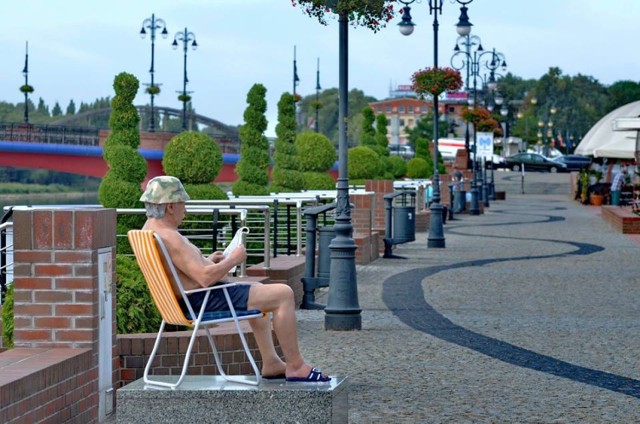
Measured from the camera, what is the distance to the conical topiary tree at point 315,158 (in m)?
37.9

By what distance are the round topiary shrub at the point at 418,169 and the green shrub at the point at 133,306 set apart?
5438cm

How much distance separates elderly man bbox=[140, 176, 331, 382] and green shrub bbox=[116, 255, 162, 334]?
6.97ft

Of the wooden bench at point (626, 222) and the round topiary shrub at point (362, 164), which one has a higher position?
the round topiary shrub at point (362, 164)

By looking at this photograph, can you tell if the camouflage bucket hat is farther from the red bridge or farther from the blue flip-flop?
the red bridge

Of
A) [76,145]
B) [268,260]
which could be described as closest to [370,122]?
[76,145]

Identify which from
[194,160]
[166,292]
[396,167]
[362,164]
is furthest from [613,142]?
[166,292]

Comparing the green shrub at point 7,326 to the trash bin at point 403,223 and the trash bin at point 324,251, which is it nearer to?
the trash bin at point 324,251

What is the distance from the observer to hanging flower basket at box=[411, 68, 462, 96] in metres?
32.6

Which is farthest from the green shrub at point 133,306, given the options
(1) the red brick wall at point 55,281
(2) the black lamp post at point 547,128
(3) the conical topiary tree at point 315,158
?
(2) the black lamp post at point 547,128

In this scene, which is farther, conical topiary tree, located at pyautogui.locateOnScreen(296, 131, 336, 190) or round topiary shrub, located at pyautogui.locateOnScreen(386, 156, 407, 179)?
round topiary shrub, located at pyautogui.locateOnScreen(386, 156, 407, 179)

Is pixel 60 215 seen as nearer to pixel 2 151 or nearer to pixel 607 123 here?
pixel 607 123

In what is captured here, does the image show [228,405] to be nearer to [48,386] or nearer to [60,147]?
[48,386]

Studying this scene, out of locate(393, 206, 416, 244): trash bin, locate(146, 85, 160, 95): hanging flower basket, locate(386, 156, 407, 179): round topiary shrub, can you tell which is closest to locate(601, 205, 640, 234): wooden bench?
locate(393, 206, 416, 244): trash bin

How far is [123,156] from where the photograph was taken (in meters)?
29.8
